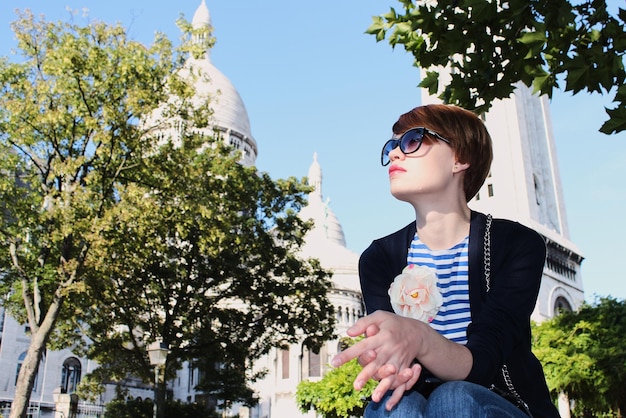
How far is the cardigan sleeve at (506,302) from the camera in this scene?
8.08 ft

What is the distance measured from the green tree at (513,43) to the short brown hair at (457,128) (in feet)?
9.66

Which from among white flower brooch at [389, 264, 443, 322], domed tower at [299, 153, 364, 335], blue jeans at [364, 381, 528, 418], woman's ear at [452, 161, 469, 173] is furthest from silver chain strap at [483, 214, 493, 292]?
Answer: domed tower at [299, 153, 364, 335]

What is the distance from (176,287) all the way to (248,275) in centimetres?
292

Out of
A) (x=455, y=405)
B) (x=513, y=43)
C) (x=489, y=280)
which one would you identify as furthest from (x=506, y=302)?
(x=513, y=43)

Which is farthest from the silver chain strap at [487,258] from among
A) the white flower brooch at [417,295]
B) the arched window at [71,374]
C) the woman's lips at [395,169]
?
the arched window at [71,374]

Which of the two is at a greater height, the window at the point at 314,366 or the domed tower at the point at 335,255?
the domed tower at the point at 335,255

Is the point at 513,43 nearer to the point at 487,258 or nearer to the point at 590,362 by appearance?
the point at 487,258

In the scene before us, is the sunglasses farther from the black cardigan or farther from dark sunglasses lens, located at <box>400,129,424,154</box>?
the black cardigan

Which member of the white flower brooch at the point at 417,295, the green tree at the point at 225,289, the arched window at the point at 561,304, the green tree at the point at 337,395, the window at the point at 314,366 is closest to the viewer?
the white flower brooch at the point at 417,295

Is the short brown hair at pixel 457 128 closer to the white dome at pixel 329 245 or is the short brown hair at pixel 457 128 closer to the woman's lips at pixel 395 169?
the woman's lips at pixel 395 169

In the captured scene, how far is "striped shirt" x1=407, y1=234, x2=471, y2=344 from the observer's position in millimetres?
2848

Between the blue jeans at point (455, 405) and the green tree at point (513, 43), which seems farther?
the green tree at point (513, 43)

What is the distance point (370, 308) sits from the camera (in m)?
3.05

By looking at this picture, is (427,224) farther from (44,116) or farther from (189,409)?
(189,409)
